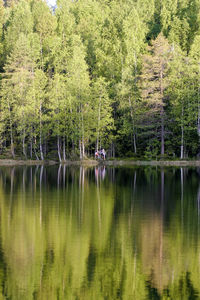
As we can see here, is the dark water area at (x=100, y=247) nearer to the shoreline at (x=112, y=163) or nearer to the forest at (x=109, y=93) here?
the shoreline at (x=112, y=163)

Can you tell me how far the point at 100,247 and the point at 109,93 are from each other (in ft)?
158

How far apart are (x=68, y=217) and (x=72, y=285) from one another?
728 centimetres

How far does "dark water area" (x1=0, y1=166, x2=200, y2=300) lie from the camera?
9.57 metres

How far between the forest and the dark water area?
31.8 meters

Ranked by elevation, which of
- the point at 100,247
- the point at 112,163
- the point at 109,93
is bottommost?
the point at 100,247

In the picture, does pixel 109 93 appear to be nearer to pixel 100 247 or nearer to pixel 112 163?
pixel 112 163

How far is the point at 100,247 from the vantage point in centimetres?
1251

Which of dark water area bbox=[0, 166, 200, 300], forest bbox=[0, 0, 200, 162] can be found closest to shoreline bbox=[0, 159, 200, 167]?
forest bbox=[0, 0, 200, 162]

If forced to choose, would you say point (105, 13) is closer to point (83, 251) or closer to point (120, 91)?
point (120, 91)

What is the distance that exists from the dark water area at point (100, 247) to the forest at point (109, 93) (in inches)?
1254

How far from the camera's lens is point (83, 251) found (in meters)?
12.1

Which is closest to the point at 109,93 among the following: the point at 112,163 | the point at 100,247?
the point at 112,163

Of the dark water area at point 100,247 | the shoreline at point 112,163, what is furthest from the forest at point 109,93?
the dark water area at point 100,247

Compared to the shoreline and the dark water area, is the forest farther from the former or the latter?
the dark water area
